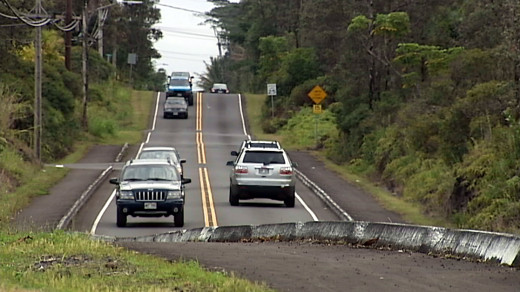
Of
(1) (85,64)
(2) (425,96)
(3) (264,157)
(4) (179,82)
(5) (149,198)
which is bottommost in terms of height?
(5) (149,198)

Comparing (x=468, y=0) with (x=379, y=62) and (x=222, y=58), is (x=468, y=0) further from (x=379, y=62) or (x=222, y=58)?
(x=222, y=58)

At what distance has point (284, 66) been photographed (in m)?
81.8

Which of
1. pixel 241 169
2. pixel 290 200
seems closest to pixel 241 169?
pixel 241 169

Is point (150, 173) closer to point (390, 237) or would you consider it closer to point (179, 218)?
point (179, 218)

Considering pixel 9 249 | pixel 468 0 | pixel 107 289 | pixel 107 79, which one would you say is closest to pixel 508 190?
pixel 9 249

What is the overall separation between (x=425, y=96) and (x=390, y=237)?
28.0 metres

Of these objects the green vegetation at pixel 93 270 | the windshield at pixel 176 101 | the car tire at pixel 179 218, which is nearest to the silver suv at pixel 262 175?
the car tire at pixel 179 218

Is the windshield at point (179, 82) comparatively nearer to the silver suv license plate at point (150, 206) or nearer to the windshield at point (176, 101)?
the windshield at point (176, 101)

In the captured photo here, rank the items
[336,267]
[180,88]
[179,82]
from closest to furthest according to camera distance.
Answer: [336,267] → [180,88] → [179,82]

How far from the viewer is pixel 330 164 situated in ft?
178

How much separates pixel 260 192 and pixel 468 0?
66.5 feet

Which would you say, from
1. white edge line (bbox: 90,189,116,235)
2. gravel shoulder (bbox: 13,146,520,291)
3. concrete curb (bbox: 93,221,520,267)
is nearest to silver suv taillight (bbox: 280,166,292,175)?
white edge line (bbox: 90,189,116,235)

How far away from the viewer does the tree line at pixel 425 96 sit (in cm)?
2977

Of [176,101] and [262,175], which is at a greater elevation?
[176,101]
